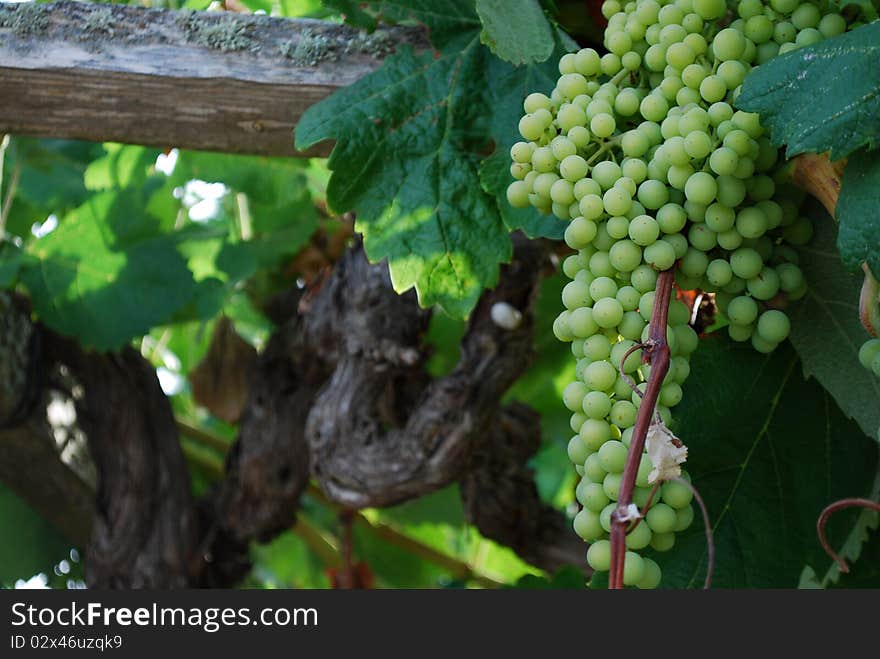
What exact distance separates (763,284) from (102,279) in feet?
3.22

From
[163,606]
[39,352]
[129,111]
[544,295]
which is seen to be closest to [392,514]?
[544,295]

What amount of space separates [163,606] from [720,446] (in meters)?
0.44

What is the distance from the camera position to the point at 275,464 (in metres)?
1.62

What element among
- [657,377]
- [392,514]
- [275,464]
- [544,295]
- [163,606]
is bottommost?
[392,514]

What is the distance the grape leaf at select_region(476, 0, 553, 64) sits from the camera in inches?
32.9

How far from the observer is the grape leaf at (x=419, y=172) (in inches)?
36.0

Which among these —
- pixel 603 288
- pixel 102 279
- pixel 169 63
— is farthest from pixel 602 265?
pixel 102 279

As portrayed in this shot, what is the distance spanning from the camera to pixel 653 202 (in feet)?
2.23

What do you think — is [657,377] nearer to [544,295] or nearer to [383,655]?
[383,655]

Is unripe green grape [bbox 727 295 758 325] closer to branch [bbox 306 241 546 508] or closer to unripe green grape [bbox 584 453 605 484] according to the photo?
unripe green grape [bbox 584 453 605 484]

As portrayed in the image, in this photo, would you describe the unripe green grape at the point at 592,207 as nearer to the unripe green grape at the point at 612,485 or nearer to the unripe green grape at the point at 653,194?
the unripe green grape at the point at 653,194

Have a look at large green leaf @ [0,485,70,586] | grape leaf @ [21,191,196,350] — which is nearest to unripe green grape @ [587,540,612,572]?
grape leaf @ [21,191,196,350]

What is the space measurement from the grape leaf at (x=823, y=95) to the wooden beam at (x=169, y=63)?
0.41 metres

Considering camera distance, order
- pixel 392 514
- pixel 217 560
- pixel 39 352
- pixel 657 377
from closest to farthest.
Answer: pixel 657 377 → pixel 39 352 → pixel 217 560 → pixel 392 514
